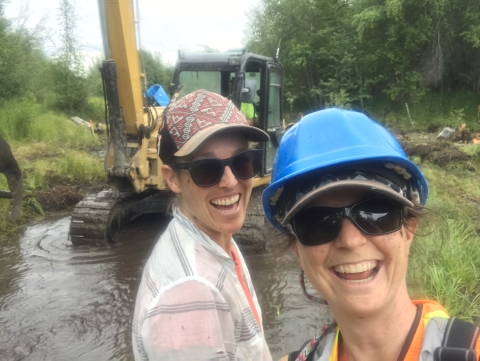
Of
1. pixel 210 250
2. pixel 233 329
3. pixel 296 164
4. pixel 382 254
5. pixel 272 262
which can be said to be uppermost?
pixel 296 164

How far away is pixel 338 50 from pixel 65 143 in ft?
53.9

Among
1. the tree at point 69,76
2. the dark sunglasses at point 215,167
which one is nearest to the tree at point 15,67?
the tree at point 69,76

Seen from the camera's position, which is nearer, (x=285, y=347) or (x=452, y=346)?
(x=452, y=346)

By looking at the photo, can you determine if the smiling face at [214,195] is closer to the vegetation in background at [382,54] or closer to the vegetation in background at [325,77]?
the vegetation in background at [325,77]

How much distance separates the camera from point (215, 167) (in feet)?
5.43

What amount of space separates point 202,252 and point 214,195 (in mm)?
303

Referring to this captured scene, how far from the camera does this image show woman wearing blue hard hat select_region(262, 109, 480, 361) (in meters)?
0.99

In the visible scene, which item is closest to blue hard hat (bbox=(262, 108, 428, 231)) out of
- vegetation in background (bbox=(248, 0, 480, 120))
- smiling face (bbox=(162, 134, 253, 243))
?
smiling face (bbox=(162, 134, 253, 243))

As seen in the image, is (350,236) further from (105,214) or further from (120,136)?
(105,214)

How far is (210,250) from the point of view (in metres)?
1.48

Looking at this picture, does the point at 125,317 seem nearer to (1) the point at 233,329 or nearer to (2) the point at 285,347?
(2) the point at 285,347

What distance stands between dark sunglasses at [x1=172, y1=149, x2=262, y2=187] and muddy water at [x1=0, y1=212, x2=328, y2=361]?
8.61 feet

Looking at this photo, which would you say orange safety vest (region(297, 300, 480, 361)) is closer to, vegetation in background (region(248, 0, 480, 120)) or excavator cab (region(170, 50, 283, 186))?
excavator cab (region(170, 50, 283, 186))

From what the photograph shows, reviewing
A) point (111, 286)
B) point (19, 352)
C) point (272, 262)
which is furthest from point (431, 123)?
point (19, 352)
